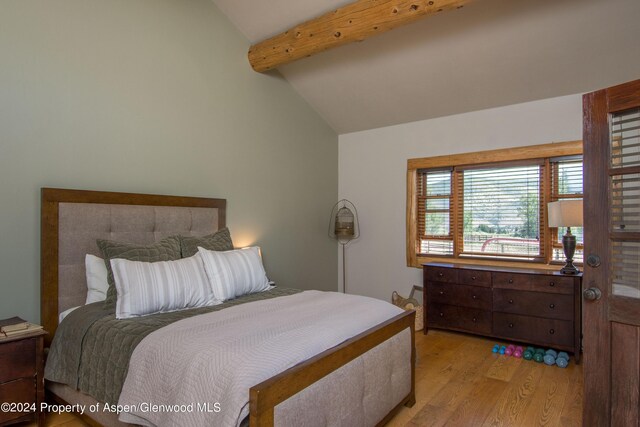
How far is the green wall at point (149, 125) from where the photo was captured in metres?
2.35

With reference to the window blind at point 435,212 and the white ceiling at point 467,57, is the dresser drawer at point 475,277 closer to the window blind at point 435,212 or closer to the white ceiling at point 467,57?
the window blind at point 435,212

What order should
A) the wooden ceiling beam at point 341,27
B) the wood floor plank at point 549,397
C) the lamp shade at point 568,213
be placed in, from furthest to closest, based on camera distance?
the lamp shade at point 568,213, the wooden ceiling beam at point 341,27, the wood floor plank at point 549,397

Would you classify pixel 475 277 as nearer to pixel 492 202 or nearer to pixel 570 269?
pixel 570 269

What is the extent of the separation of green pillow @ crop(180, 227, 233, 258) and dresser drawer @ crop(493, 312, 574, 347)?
259 centimetres

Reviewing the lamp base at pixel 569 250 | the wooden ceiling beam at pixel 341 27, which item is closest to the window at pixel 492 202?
the lamp base at pixel 569 250

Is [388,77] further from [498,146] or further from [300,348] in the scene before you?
[300,348]

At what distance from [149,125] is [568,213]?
3569mm

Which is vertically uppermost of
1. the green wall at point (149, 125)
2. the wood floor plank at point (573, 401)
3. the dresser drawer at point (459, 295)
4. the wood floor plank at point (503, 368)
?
the green wall at point (149, 125)

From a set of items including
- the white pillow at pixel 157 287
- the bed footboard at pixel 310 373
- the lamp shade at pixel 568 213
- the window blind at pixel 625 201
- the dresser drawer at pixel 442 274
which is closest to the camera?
the bed footboard at pixel 310 373

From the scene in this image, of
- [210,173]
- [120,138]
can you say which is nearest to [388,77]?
[210,173]

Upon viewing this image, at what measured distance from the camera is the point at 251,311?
7.17 ft

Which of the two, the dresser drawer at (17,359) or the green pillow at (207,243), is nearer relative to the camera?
the dresser drawer at (17,359)

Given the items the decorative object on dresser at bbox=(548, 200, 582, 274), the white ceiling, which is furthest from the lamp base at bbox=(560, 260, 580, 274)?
the white ceiling

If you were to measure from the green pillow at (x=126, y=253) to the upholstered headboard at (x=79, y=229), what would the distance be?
20 centimetres
